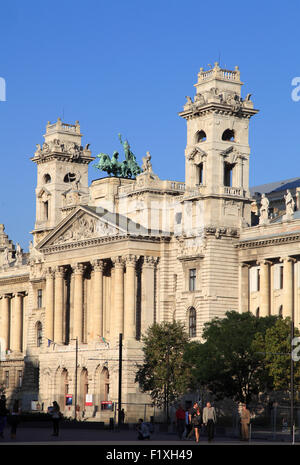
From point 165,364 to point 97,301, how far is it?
1464 centimetres

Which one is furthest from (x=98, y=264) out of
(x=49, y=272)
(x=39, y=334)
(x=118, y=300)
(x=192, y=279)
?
(x=39, y=334)

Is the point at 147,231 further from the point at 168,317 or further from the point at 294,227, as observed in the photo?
the point at 294,227

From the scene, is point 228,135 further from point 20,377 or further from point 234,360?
point 20,377

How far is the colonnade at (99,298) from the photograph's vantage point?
356 ft

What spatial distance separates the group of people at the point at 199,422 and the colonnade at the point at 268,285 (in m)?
29.0

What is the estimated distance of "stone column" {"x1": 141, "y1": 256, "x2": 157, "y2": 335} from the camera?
10839 centimetres

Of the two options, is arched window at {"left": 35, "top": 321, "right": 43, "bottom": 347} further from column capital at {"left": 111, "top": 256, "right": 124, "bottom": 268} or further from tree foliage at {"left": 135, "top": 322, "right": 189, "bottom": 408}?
tree foliage at {"left": 135, "top": 322, "right": 189, "bottom": 408}

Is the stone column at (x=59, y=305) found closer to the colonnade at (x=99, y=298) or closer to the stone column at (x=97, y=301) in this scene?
the colonnade at (x=99, y=298)

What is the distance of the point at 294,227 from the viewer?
99.3 meters

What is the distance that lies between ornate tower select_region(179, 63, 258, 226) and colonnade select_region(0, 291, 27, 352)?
43158mm

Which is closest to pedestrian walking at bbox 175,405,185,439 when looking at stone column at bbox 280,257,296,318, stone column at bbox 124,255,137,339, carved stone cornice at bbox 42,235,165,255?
stone column at bbox 280,257,296,318

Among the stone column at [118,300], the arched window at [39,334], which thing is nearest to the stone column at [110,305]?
the stone column at [118,300]
